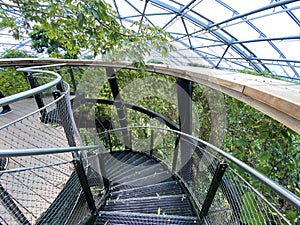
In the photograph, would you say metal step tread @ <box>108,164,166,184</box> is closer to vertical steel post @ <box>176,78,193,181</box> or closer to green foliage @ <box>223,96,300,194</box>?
vertical steel post @ <box>176,78,193,181</box>

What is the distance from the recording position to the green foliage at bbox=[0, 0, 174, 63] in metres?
1.56

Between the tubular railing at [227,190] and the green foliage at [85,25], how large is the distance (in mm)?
1300

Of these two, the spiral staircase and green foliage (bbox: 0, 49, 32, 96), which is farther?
green foliage (bbox: 0, 49, 32, 96)

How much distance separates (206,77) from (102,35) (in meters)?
1.17

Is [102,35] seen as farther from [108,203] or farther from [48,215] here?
[108,203]

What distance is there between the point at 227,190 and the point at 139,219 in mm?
926

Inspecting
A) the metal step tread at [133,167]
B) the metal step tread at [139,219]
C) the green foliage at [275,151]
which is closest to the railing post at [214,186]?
the metal step tread at [139,219]

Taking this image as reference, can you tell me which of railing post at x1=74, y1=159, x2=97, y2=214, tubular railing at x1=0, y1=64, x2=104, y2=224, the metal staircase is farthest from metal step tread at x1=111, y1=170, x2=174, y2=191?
railing post at x1=74, y1=159, x2=97, y2=214

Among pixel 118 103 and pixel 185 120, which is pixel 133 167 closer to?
pixel 118 103

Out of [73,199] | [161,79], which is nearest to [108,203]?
[73,199]

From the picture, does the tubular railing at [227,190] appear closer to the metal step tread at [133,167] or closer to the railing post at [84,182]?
the metal step tread at [133,167]

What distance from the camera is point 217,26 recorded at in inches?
269

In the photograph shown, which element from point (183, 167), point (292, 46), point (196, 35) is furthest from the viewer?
point (196, 35)

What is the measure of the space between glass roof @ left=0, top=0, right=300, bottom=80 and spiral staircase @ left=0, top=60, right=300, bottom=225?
2349 millimetres
